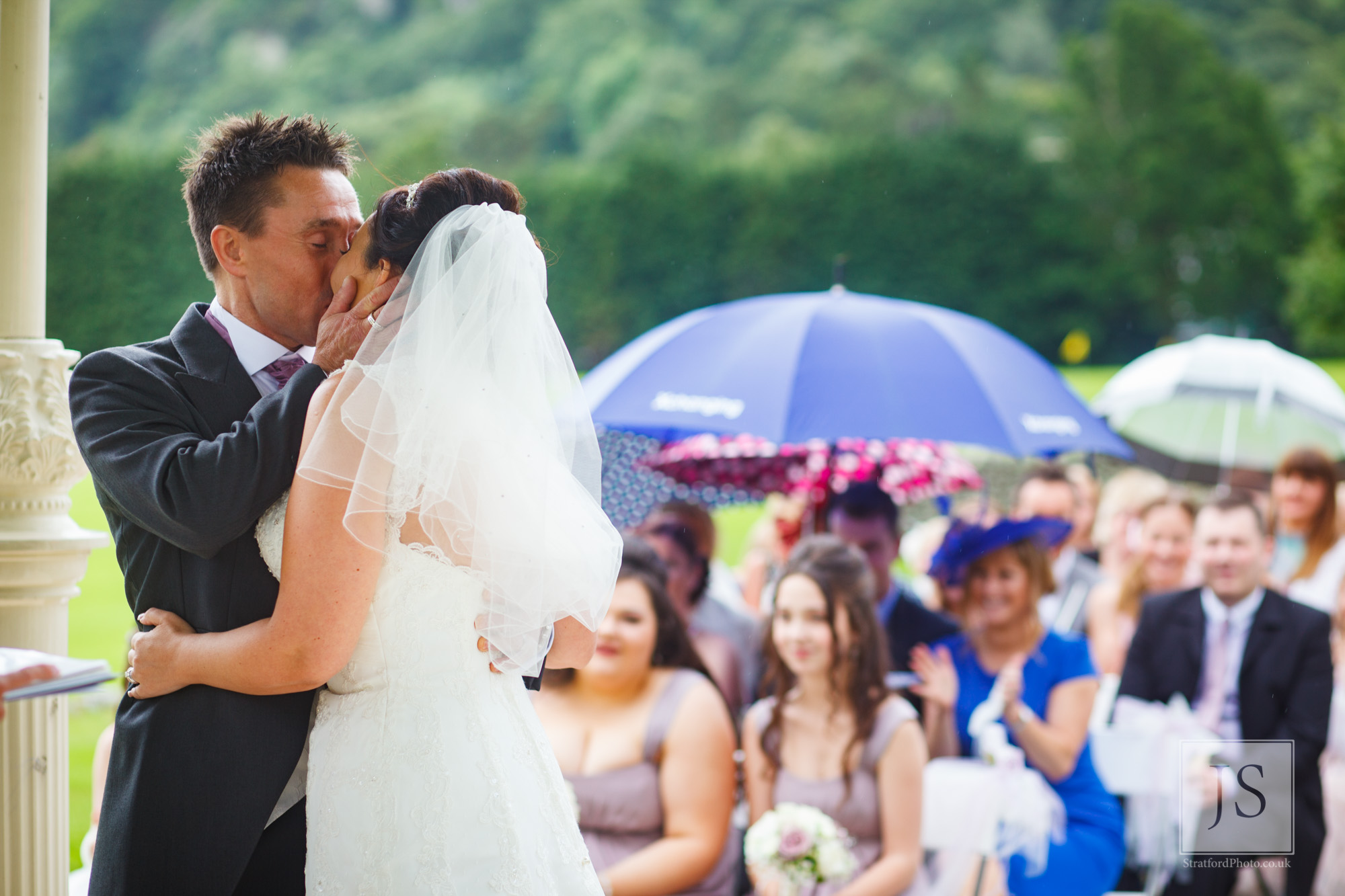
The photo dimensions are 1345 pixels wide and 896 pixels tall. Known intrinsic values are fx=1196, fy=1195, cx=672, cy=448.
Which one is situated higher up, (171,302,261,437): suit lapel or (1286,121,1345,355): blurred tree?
(1286,121,1345,355): blurred tree

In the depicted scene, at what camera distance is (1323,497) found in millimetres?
5887

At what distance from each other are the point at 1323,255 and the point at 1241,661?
86.4ft

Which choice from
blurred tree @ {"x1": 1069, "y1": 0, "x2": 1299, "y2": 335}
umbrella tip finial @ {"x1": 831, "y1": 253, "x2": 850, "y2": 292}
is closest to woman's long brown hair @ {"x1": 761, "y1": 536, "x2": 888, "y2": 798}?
umbrella tip finial @ {"x1": 831, "y1": 253, "x2": 850, "y2": 292}

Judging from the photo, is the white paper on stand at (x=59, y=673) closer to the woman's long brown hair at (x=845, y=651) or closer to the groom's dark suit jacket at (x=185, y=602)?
the groom's dark suit jacket at (x=185, y=602)

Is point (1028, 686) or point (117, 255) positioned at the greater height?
point (117, 255)

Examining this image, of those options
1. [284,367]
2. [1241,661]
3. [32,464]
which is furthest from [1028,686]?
[32,464]

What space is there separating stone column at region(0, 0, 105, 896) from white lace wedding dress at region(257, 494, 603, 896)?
31.6 inches

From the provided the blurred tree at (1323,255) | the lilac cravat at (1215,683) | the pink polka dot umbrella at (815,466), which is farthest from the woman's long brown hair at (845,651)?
the blurred tree at (1323,255)

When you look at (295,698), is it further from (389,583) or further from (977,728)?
(977,728)

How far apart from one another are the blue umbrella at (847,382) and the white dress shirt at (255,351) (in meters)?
2.20

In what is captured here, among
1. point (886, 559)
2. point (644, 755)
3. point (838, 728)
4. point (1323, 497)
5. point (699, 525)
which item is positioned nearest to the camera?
point (644, 755)

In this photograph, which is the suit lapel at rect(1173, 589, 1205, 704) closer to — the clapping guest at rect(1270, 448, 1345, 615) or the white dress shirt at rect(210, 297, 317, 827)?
the clapping guest at rect(1270, 448, 1345, 615)

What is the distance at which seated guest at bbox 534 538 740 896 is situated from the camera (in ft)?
12.1

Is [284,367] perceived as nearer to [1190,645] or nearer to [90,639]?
[1190,645]
